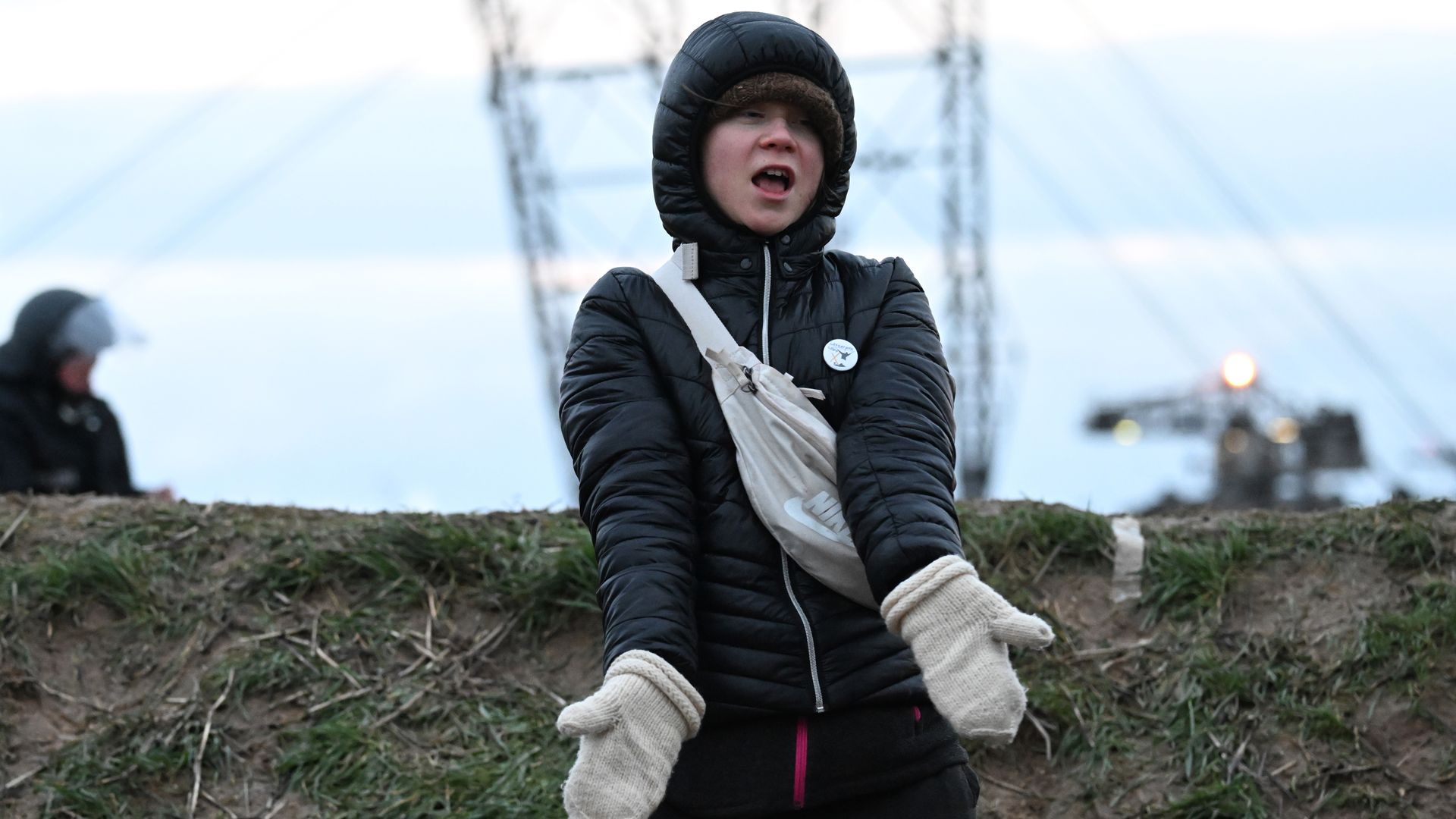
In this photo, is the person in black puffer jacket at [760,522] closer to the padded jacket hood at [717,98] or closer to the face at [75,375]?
the padded jacket hood at [717,98]

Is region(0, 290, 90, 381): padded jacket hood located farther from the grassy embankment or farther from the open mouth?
the open mouth

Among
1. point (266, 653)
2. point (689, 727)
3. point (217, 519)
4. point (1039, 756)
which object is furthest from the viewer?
point (217, 519)

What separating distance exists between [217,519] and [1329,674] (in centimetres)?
326

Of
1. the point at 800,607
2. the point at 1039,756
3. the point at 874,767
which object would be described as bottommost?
the point at 1039,756

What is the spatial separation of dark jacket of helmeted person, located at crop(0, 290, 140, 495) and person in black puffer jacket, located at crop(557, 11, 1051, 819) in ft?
13.9

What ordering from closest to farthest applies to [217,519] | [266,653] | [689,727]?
1. [689,727]
2. [266,653]
3. [217,519]

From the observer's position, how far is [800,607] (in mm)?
2764

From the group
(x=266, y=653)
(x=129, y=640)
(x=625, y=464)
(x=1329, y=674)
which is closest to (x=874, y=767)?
(x=625, y=464)

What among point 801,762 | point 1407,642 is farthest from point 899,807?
point 1407,642

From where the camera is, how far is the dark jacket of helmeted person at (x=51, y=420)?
6.52m

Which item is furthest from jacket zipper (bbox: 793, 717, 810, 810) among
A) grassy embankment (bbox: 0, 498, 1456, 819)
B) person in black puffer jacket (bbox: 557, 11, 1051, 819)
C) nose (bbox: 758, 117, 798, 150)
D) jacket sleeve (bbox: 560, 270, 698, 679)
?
grassy embankment (bbox: 0, 498, 1456, 819)

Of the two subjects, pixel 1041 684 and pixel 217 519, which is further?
pixel 217 519

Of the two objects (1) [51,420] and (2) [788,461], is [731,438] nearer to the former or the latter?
(2) [788,461]

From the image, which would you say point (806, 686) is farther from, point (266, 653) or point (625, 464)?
point (266, 653)
